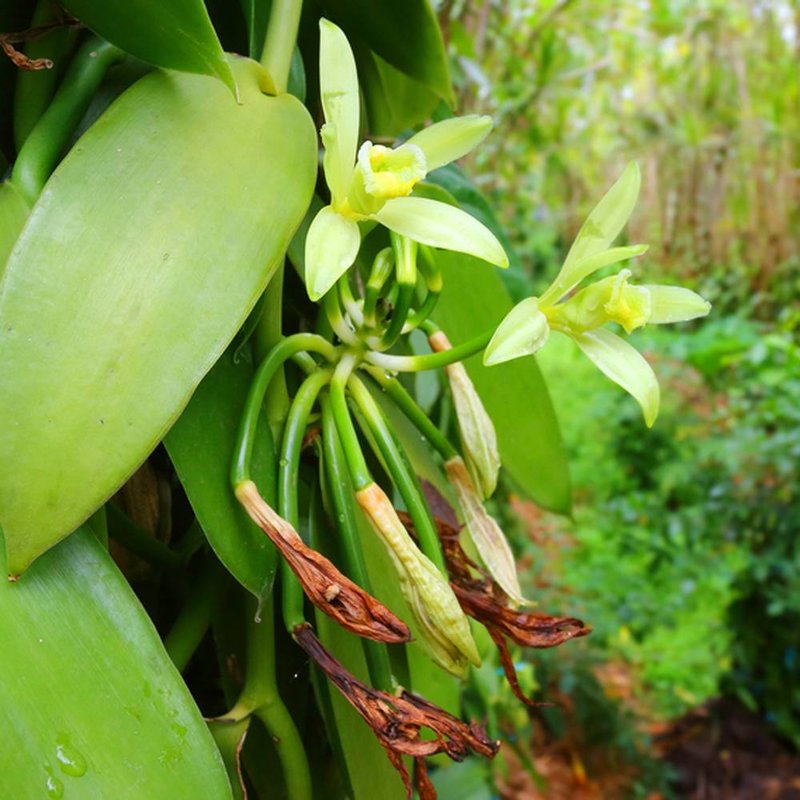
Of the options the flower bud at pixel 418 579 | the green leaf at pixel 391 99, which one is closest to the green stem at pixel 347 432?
the flower bud at pixel 418 579

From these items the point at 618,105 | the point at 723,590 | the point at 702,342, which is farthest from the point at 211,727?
the point at 618,105

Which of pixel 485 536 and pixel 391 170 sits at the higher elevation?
pixel 391 170

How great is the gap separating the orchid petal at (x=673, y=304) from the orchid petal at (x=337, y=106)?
0.14 meters

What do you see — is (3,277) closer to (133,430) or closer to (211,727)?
(133,430)

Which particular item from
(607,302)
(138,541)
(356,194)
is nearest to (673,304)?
(607,302)

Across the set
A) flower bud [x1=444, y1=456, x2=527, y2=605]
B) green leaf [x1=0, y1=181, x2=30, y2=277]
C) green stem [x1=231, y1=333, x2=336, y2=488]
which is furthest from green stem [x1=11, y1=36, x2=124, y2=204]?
flower bud [x1=444, y1=456, x2=527, y2=605]

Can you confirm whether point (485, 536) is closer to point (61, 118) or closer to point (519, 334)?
point (519, 334)

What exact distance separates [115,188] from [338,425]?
118 millimetres

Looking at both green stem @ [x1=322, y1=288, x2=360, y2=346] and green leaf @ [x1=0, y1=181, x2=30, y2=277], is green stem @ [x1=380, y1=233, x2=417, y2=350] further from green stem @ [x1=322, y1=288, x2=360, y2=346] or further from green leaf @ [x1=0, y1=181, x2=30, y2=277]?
green leaf @ [x1=0, y1=181, x2=30, y2=277]

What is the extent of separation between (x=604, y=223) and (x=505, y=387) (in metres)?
0.15

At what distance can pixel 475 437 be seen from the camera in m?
0.40

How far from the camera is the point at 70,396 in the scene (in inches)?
10.4

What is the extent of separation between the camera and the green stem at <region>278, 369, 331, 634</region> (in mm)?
323

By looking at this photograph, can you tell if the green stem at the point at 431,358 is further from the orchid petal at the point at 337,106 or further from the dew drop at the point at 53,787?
the dew drop at the point at 53,787
